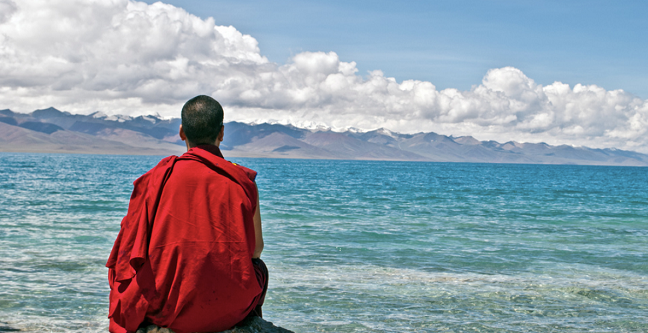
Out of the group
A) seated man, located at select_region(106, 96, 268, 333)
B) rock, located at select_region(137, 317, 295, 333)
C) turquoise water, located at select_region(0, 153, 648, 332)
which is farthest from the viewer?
turquoise water, located at select_region(0, 153, 648, 332)

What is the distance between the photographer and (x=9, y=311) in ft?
23.6

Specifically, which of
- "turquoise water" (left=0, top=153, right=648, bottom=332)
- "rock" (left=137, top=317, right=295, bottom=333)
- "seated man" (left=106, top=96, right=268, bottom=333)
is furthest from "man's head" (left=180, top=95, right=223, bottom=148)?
"turquoise water" (left=0, top=153, right=648, bottom=332)

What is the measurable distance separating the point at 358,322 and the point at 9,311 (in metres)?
4.62

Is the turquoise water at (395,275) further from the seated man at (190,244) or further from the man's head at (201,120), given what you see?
the man's head at (201,120)

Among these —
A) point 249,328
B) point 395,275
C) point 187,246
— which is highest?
point 187,246

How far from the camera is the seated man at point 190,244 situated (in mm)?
2756

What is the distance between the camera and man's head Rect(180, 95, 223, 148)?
2.96m

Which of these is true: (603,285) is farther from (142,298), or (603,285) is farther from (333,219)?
(333,219)

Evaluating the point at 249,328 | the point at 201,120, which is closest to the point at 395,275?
the point at 249,328

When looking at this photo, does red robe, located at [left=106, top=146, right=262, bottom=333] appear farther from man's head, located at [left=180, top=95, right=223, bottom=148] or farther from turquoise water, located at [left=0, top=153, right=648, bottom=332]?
turquoise water, located at [left=0, top=153, right=648, bottom=332]

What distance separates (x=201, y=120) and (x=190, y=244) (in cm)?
68

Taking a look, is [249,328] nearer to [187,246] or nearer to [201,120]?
[187,246]

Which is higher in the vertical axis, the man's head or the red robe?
the man's head

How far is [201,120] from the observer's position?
117 inches
